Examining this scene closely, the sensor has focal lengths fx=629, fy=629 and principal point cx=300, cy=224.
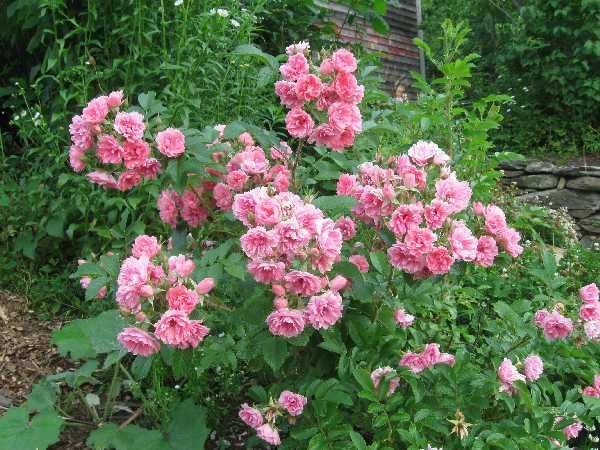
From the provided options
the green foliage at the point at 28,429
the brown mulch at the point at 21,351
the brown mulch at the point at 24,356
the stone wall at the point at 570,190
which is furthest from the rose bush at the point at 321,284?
the stone wall at the point at 570,190

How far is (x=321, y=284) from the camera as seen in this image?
1453 mm

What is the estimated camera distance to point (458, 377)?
5.61 ft

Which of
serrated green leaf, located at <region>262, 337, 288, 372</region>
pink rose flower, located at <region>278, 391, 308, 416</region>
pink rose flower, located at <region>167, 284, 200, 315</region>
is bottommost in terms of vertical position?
pink rose flower, located at <region>278, 391, 308, 416</region>

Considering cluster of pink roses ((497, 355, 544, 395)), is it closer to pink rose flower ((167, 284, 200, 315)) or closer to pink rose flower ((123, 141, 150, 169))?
pink rose flower ((167, 284, 200, 315))

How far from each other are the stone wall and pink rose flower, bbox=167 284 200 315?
14.6ft

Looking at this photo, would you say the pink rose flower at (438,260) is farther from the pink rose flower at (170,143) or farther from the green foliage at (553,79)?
the green foliage at (553,79)

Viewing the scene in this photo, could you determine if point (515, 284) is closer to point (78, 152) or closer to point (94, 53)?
point (78, 152)

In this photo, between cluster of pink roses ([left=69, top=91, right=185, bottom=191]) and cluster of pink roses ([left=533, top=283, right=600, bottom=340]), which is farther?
cluster of pink roses ([left=533, top=283, right=600, bottom=340])

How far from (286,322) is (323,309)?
0.30 ft

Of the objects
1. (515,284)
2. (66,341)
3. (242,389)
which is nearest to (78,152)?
(66,341)

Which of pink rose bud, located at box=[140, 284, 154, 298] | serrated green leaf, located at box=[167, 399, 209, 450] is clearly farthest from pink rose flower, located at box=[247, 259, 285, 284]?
serrated green leaf, located at box=[167, 399, 209, 450]

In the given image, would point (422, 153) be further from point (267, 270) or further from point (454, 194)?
point (267, 270)

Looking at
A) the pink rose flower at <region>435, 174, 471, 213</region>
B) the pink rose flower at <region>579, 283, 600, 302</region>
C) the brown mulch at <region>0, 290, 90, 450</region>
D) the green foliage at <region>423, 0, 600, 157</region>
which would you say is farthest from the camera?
the green foliage at <region>423, 0, 600, 157</region>

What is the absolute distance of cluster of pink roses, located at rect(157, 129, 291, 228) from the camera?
5.84 ft
